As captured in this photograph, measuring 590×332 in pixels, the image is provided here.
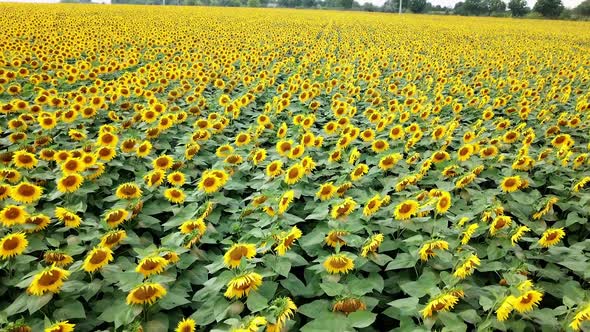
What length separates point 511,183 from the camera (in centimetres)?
360

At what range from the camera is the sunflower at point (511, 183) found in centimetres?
358

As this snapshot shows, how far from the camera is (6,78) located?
21.9ft

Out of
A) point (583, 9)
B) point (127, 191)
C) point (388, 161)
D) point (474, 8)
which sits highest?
point (474, 8)

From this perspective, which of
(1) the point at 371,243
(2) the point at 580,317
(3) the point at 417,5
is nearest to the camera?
(2) the point at 580,317

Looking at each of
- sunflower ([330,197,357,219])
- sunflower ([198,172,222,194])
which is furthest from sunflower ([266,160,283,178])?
sunflower ([330,197,357,219])

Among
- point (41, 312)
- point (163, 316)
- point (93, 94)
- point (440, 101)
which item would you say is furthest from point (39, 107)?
point (440, 101)

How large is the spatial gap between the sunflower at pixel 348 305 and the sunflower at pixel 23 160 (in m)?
3.19

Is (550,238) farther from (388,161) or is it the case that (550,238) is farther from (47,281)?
(47,281)

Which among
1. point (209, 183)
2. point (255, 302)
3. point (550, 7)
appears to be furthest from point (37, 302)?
point (550, 7)

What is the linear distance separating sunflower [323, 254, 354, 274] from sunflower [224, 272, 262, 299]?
1.63 ft

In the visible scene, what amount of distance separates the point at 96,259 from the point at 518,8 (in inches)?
3101

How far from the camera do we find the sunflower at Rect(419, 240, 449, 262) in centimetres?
247

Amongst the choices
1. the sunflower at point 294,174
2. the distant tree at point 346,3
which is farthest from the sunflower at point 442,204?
the distant tree at point 346,3

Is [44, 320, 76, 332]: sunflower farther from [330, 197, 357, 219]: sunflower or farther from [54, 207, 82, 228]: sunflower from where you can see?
[330, 197, 357, 219]: sunflower
